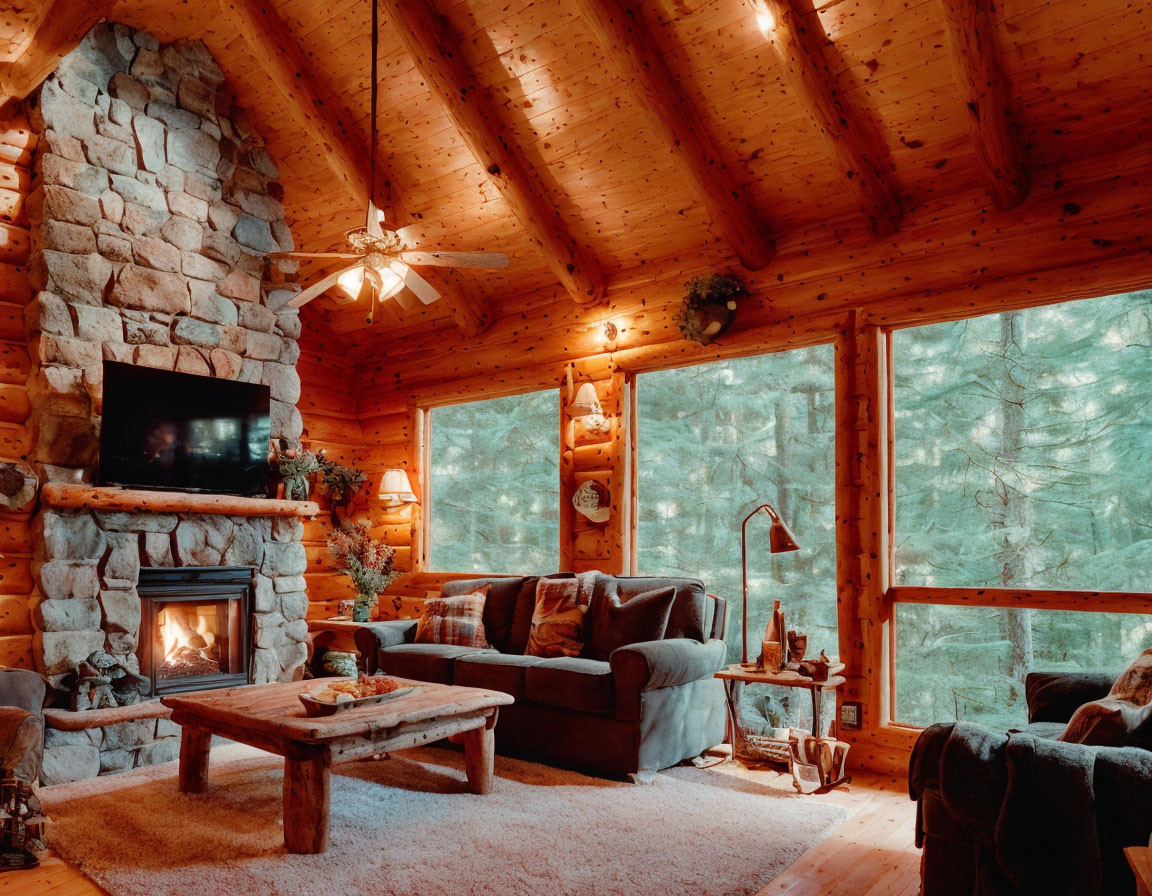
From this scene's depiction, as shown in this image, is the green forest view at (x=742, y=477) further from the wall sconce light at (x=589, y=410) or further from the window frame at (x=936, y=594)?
the window frame at (x=936, y=594)

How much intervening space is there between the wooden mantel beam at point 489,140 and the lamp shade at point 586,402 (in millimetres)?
704

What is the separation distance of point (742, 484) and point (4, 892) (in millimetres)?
4300

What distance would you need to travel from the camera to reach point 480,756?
3.61 meters

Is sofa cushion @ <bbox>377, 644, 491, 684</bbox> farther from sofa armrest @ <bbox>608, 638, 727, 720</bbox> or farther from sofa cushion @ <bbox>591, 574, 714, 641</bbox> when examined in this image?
sofa armrest @ <bbox>608, 638, 727, 720</bbox>

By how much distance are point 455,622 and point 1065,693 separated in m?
3.17

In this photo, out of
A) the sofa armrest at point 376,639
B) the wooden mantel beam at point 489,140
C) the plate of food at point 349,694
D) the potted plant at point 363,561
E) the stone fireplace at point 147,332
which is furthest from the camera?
the potted plant at point 363,561

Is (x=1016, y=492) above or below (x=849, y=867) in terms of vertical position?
above

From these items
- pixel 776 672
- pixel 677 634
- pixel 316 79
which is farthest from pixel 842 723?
pixel 316 79

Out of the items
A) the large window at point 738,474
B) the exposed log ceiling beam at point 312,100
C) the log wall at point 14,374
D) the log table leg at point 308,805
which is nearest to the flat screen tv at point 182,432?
the log wall at point 14,374

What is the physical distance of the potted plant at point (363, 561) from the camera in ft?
20.2

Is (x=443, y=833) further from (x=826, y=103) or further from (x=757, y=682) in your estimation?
(x=826, y=103)

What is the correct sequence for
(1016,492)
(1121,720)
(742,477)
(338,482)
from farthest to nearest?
1. (338,482)
2. (742,477)
3. (1016,492)
4. (1121,720)

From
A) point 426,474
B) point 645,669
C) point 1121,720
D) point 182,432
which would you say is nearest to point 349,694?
point 645,669

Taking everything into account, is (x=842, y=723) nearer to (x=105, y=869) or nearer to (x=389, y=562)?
(x=105, y=869)
